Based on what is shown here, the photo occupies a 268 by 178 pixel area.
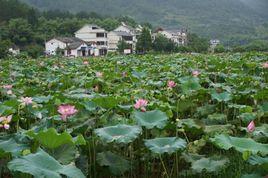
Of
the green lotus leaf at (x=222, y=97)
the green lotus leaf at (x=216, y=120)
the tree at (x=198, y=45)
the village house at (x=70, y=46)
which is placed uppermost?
the green lotus leaf at (x=222, y=97)

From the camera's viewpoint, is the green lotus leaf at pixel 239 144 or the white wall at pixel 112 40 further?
the white wall at pixel 112 40

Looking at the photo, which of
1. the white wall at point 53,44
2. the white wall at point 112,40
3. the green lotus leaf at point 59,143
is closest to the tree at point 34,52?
the white wall at point 53,44

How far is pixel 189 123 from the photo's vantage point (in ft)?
8.73

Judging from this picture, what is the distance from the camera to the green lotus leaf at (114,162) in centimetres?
229

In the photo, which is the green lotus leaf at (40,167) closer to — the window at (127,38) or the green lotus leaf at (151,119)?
the green lotus leaf at (151,119)

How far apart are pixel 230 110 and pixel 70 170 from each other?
239cm

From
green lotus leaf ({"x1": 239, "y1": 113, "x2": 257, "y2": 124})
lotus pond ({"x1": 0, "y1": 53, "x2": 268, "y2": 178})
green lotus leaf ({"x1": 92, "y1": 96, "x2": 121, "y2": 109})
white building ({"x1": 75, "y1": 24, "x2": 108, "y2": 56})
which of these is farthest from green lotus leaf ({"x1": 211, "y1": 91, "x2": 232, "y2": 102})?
white building ({"x1": 75, "y1": 24, "x2": 108, "y2": 56})

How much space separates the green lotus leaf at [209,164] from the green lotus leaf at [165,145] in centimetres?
16

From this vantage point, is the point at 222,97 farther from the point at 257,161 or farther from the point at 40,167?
the point at 40,167

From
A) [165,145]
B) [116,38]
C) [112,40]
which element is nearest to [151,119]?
[165,145]

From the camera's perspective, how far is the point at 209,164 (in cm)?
215

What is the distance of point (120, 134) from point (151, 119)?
0.34 metres

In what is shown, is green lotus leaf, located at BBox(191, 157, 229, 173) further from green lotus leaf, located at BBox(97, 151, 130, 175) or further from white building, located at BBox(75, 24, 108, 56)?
white building, located at BBox(75, 24, 108, 56)

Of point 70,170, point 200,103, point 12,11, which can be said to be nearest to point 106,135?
point 70,170
